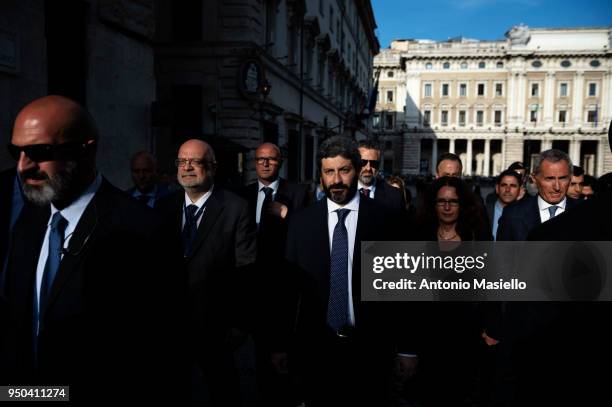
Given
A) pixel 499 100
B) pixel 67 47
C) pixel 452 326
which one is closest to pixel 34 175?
pixel 452 326

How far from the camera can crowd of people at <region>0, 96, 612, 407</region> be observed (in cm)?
173

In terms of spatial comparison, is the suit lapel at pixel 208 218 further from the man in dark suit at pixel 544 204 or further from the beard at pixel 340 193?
the man in dark suit at pixel 544 204

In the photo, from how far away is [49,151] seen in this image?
1.77 metres

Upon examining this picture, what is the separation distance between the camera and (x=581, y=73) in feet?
213

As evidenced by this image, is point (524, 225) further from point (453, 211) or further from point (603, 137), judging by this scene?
point (603, 137)

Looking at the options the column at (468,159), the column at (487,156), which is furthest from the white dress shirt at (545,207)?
the column at (468,159)

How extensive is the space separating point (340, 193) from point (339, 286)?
24.2 inches

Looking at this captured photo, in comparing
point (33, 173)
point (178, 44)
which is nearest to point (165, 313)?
point (33, 173)

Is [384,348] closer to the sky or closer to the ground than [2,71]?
closer to the ground

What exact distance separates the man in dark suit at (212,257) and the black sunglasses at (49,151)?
5.31ft

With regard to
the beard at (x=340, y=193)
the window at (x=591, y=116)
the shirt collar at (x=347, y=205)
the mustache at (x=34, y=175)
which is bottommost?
the shirt collar at (x=347, y=205)

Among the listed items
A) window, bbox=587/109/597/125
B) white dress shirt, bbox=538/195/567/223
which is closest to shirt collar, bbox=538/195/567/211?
white dress shirt, bbox=538/195/567/223

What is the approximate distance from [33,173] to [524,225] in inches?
154

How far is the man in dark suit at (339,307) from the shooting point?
2.67 metres
